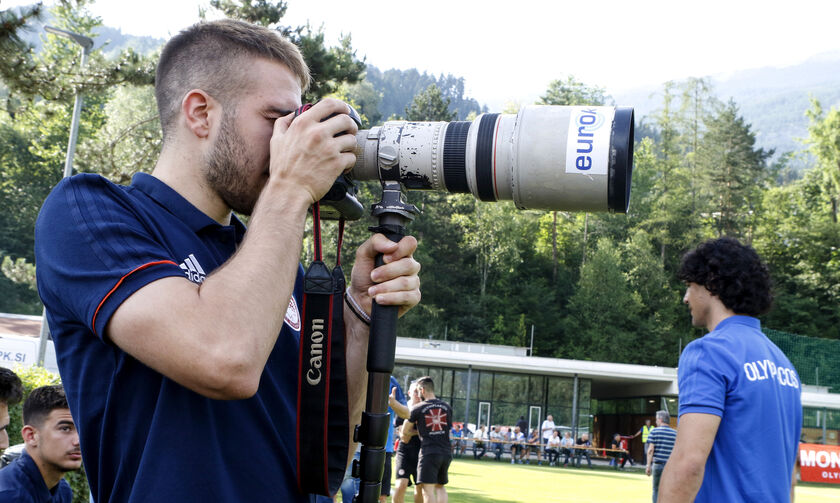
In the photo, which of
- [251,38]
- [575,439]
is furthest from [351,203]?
[575,439]

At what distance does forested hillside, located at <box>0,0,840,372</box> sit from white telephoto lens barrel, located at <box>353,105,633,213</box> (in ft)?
146

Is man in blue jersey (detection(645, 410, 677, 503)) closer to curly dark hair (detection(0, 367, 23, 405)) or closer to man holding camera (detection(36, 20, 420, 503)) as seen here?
curly dark hair (detection(0, 367, 23, 405))

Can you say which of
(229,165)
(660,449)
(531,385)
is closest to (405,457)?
(660,449)

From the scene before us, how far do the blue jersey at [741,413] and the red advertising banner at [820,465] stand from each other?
25352mm

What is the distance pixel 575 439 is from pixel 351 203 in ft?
116

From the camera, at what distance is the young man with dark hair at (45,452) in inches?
167

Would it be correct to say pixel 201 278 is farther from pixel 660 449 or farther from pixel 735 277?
pixel 660 449

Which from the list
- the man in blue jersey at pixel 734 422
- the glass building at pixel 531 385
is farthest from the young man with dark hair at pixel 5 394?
the glass building at pixel 531 385

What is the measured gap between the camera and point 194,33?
1881 millimetres

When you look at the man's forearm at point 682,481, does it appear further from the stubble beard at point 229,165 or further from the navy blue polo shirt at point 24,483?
the navy blue polo shirt at point 24,483

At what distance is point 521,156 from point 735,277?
148 centimetres

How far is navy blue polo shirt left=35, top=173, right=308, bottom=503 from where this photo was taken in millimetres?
1478

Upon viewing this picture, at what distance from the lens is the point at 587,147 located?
73.7 inches

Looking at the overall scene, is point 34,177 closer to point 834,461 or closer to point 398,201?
point 834,461
